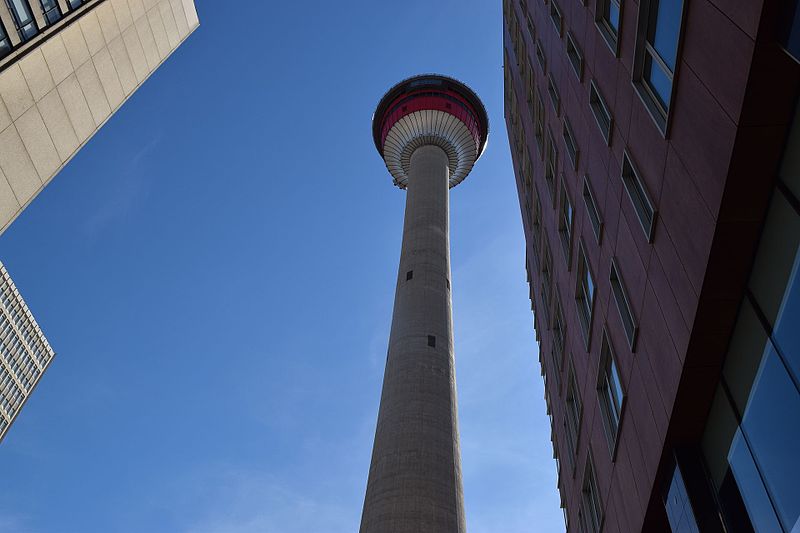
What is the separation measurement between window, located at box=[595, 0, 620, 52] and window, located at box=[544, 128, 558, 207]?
22.5ft

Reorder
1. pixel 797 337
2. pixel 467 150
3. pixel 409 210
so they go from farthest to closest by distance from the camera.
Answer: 1. pixel 467 150
2. pixel 409 210
3. pixel 797 337

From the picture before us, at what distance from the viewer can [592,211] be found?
1717cm

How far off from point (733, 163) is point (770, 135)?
56 cm

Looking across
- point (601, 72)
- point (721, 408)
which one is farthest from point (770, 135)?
point (601, 72)

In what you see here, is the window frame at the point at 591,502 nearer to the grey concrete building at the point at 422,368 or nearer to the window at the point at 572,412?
the window at the point at 572,412

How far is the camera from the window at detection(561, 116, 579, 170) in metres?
18.6

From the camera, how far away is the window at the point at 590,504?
705 inches

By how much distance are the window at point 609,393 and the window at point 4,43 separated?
20512 millimetres

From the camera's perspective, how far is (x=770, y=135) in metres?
8.22

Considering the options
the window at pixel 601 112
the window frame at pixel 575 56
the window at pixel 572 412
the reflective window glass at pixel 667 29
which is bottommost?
the reflective window glass at pixel 667 29

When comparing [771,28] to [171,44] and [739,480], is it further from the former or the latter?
[171,44]

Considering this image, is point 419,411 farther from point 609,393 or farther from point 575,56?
point 575,56

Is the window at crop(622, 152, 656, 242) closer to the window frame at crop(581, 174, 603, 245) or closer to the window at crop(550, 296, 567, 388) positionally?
the window frame at crop(581, 174, 603, 245)

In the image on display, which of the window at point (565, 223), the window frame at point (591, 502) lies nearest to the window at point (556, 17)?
the window at point (565, 223)
